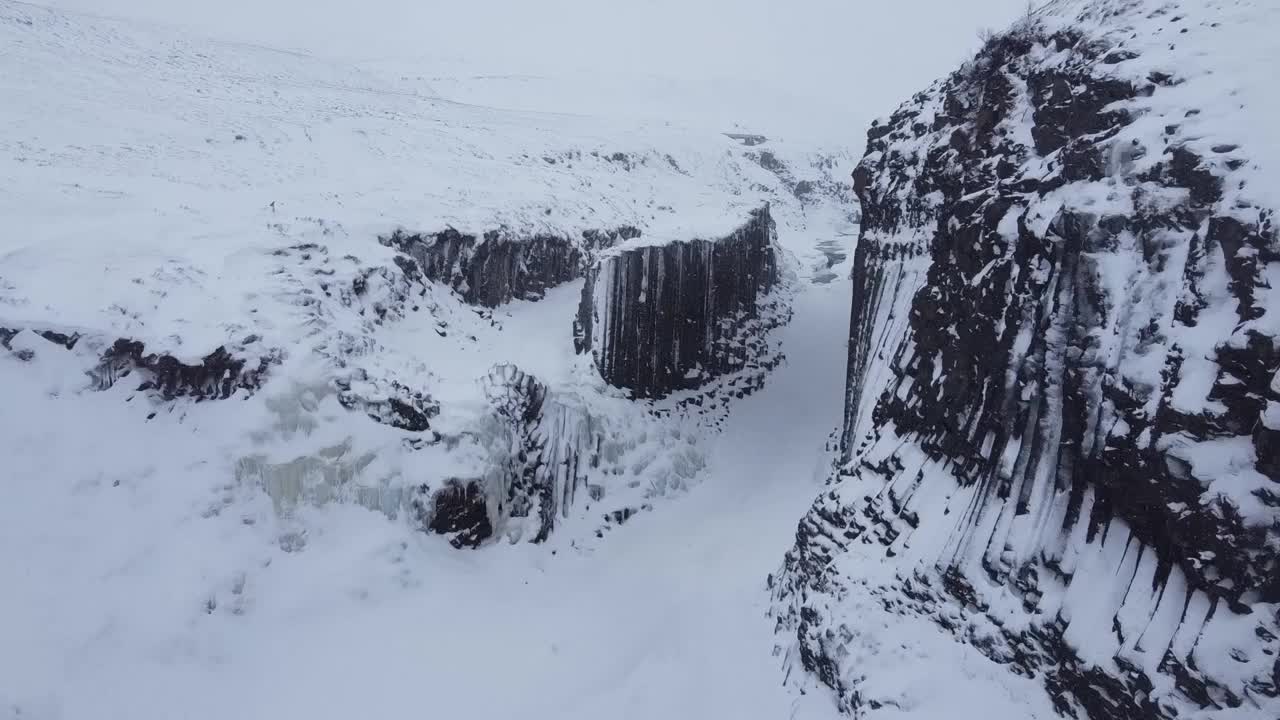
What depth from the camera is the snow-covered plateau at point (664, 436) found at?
558 centimetres

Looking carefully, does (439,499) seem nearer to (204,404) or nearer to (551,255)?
(204,404)

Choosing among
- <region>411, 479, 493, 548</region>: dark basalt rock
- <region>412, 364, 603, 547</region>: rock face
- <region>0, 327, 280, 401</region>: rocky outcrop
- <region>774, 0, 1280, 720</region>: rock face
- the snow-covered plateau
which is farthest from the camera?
<region>412, 364, 603, 547</region>: rock face

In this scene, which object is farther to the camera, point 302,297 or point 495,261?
point 495,261

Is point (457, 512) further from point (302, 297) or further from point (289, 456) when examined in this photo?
point (302, 297)

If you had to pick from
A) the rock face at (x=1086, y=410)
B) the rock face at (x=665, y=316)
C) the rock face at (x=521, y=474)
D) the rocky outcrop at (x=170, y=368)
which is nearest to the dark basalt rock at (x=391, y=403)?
the rock face at (x=521, y=474)

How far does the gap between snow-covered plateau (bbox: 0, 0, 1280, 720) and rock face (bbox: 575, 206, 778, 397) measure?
0.12 m

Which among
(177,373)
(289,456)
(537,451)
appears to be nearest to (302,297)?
(177,373)

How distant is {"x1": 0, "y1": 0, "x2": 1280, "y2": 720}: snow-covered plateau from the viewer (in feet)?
18.3

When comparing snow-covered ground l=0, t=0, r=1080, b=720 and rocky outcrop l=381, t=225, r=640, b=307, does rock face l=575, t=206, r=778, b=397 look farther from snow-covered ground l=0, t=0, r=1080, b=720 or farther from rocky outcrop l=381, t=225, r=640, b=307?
rocky outcrop l=381, t=225, r=640, b=307

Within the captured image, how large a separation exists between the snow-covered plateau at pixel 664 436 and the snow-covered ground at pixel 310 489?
6 cm

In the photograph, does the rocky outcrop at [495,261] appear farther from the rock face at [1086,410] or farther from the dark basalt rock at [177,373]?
the rock face at [1086,410]

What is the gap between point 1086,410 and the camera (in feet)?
20.8

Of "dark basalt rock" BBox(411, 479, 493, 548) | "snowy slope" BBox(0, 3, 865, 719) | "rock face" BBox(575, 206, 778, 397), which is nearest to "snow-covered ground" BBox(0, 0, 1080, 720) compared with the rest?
"snowy slope" BBox(0, 3, 865, 719)

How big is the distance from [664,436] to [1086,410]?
30.0 feet
